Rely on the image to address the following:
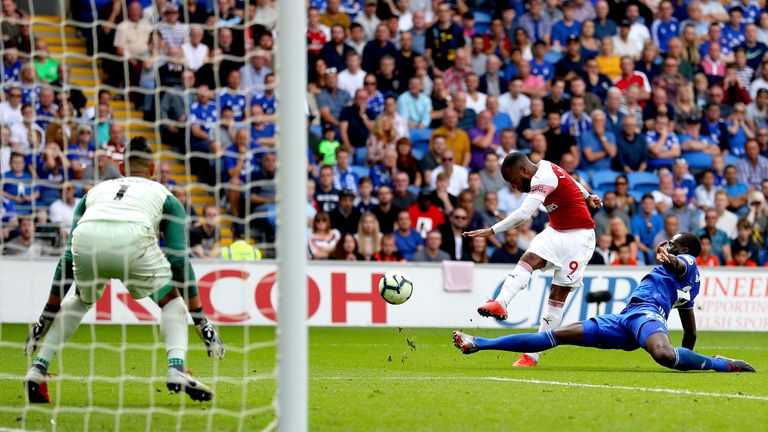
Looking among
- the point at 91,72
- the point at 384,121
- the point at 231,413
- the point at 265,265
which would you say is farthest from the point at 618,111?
the point at 231,413

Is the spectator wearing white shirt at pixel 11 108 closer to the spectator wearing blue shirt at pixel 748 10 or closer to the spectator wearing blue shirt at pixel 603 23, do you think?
the spectator wearing blue shirt at pixel 603 23

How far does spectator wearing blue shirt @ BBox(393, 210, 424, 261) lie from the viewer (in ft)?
57.4

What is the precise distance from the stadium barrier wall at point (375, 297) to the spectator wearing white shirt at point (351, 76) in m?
4.47

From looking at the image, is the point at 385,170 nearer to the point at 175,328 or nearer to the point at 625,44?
the point at 625,44

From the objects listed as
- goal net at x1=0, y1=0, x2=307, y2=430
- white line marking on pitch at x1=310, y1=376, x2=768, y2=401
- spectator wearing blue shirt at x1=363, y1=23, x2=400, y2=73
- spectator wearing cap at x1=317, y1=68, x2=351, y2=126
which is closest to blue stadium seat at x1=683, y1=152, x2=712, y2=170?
spectator wearing blue shirt at x1=363, y1=23, x2=400, y2=73

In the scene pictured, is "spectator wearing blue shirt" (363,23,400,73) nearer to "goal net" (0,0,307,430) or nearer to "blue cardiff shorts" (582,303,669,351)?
"goal net" (0,0,307,430)

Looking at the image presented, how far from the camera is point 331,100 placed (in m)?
19.3

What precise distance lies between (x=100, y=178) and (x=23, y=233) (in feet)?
3.95

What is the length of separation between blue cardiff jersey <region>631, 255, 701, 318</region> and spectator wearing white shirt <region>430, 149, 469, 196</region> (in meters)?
8.38

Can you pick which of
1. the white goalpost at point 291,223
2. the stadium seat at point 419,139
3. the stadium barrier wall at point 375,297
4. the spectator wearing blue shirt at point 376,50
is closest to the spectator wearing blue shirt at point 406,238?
the stadium barrier wall at point 375,297

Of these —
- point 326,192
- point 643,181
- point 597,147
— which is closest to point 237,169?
point 326,192

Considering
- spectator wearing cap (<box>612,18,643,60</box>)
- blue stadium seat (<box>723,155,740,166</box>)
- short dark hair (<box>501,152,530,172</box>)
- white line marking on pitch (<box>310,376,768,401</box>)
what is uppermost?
spectator wearing cap (<box>612,18,643,60</box>)

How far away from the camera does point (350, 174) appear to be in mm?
18234

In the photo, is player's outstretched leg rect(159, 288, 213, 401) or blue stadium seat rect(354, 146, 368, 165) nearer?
player's outstretched leg rect(159, 288, 213, 401)
